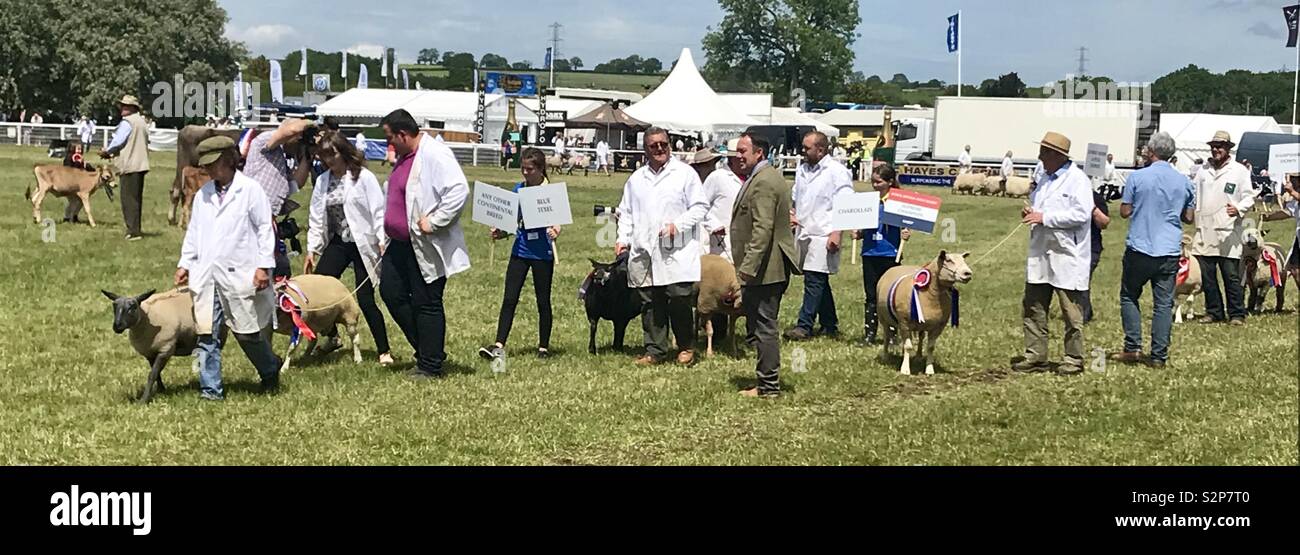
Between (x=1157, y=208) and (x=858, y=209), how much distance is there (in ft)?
8.34

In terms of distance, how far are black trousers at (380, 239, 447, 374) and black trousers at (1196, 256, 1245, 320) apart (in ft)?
29.7

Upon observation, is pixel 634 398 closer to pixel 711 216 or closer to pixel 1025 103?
pixel 711 216

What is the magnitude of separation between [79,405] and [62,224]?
13317 millimetres

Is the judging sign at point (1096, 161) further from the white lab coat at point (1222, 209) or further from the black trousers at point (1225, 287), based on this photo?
the black trousers at point (1225, 287)

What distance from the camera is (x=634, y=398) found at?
29.4 feet

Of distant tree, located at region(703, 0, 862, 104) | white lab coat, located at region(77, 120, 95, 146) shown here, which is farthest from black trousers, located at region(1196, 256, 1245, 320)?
distant tree, located at region(703, 0, 862, 104)

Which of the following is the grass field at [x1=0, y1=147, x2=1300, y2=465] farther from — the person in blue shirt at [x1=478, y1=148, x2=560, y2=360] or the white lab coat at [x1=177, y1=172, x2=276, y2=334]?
the white lab coat at [x1=177, y1=172, x2=276, y2=334]

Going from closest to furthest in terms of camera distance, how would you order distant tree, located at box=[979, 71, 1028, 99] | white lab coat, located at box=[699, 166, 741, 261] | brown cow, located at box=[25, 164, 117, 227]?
white lab coat, located at box=[699, 166, 741, 261]
brown cow, located at box=[25, 164, 117, 227]
distant tree, located at box=[979, 71, 1028, 99]

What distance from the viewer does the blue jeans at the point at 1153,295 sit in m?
10.2

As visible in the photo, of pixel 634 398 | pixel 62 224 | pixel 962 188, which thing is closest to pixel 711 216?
pixel 634 398

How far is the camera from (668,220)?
393 inches

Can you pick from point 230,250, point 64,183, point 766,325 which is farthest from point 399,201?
point 64,183

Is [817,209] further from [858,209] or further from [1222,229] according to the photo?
[1222,229]

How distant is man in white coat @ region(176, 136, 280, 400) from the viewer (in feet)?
25.6
